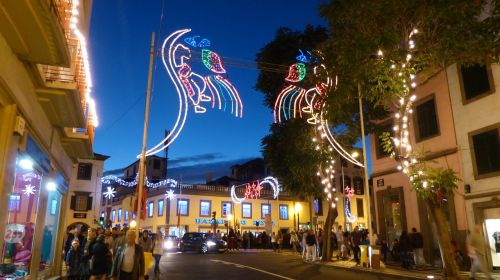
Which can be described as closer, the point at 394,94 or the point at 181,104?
the point at 181,104

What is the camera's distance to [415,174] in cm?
1355

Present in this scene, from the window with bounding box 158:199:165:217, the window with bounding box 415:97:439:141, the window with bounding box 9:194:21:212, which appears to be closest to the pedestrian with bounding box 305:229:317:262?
the window with bounding box 415:97:439:141

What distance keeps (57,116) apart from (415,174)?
11133 millimetres

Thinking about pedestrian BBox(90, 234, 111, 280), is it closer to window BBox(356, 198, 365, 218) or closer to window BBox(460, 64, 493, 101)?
window BBox(460, 64, 493, 101)

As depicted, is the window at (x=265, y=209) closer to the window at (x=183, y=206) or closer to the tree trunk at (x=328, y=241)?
the window at (x=183, y=206)

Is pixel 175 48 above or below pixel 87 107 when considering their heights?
above

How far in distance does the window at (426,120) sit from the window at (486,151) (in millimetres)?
2527

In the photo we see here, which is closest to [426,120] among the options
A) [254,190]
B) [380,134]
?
[380,134]

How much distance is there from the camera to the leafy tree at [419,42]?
13.0 metres

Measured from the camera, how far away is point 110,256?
12789 millimetres

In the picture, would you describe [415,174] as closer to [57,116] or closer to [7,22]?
[57,116]

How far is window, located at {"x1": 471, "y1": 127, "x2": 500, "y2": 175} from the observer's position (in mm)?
16594

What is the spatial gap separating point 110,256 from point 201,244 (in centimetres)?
2047

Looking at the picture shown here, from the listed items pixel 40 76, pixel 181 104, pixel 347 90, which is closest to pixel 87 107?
pixel 181 104
